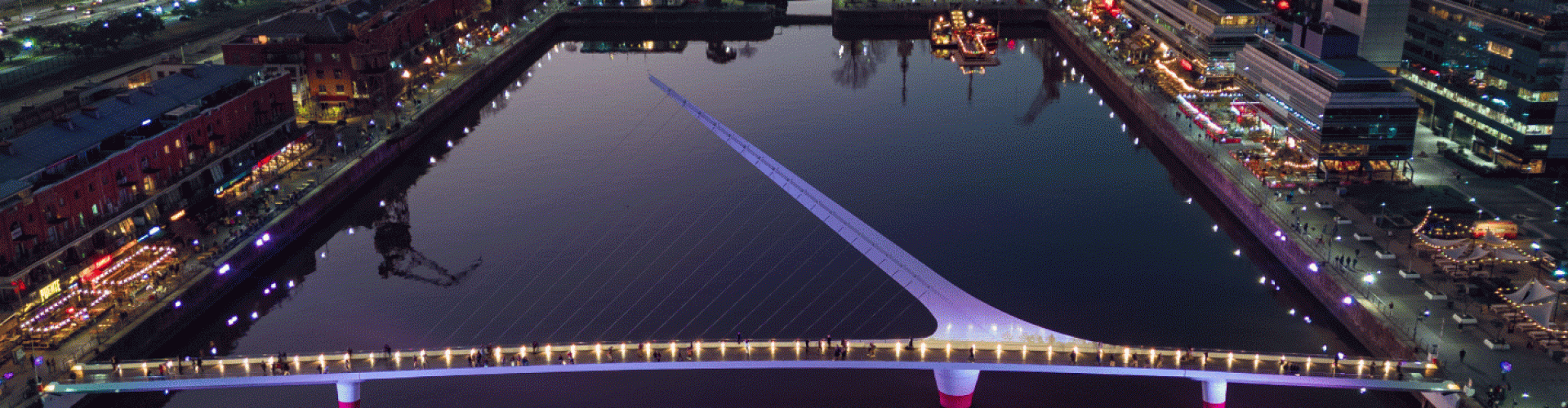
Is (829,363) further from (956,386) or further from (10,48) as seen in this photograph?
(10,48)

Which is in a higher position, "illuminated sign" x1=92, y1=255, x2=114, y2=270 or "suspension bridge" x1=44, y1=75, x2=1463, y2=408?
"illuminated sign" x1=92, y1=255, x2=114, y2=270

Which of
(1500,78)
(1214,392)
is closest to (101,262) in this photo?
(1214,392)

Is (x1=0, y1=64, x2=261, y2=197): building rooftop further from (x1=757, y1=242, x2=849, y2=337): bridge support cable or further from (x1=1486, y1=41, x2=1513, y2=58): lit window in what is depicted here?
(x1=1486, y1=41, x2=1513, y2=58): lit window

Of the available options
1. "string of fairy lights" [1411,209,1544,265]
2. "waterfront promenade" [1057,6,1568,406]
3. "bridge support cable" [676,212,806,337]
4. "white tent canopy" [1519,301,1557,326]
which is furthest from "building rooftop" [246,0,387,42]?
"white tent canopy" [1519,301,1557,326]

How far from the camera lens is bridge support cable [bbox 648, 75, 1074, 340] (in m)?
43.7

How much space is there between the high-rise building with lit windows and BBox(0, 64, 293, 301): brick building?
54239mm

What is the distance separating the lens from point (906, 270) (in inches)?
2109

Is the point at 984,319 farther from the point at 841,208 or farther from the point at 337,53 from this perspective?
the point at 337,53

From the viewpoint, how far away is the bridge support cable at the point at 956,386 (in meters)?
42.3

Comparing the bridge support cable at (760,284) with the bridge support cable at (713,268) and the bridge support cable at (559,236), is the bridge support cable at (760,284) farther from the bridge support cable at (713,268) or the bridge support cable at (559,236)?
the bridge support cable at (559,236)

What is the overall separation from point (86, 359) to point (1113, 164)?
152 feet

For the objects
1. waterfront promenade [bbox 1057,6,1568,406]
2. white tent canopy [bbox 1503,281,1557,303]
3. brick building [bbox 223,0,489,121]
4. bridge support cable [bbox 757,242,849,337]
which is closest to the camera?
waterfront promenade [bbox 1057,6,1568,406]

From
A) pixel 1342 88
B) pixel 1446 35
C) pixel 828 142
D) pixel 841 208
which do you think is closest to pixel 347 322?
pixel 841 208

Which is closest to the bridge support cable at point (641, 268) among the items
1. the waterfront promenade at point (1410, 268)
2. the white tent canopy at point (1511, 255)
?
the waterfront promenade at point (1410, 268)
